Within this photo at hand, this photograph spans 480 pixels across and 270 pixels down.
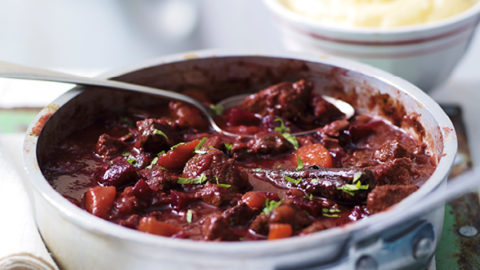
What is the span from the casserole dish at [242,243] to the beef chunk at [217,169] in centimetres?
75

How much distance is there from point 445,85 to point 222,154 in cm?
267

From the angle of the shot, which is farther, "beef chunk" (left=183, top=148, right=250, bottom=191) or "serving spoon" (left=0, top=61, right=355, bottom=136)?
"serving spoon" (left=0, top=61, right=355, bottom=136)

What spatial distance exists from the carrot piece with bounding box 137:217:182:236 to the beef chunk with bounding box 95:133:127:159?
0.81 meters

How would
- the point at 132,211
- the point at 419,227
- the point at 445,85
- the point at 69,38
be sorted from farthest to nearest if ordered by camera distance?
the point at 69,38
the point at 445,85
the point at 132,211
the point at 419,227

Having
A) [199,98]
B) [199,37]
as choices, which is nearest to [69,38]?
[199,37]

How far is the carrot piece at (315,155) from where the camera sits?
3.36 m

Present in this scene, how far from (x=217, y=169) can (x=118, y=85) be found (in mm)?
923

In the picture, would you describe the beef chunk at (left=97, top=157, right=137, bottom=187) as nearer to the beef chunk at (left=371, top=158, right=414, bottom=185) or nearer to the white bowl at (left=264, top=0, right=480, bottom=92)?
the beef chunk at (left=371, top=158, right=414, bottom=185)

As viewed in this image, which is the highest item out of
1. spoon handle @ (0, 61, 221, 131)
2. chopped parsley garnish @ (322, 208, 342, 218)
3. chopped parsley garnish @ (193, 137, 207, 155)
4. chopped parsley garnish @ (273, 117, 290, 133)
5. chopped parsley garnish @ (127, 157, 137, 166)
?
spoon handle @ (0, 61, 221, 131)

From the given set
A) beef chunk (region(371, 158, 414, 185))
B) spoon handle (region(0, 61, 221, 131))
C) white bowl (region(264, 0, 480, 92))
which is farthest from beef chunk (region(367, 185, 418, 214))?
white bowl (region(264, 0, 480, 92))

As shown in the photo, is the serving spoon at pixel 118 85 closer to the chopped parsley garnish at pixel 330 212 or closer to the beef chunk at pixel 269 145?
the beef chunk at pixel 269 145

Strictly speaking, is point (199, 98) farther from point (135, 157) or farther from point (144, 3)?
point (144, 3)

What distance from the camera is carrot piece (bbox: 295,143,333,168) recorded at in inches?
132

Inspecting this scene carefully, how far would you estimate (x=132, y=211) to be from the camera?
2945mm
